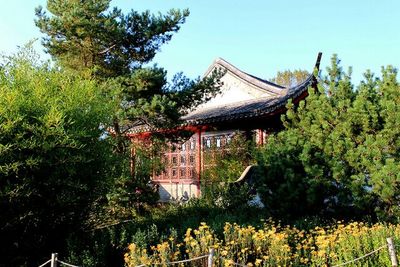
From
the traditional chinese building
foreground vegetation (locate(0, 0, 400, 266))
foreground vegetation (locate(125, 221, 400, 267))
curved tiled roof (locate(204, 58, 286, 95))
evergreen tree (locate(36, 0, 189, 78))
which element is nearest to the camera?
foreground vegetation (locate(125, 221, 400, 267))

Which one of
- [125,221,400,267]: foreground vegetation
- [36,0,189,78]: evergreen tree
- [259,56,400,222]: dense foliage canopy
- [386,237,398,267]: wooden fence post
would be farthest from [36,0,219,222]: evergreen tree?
[386,237,398,267]: wooden fence post

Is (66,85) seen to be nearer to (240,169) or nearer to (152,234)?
(152,234)

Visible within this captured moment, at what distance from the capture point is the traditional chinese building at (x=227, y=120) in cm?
1239

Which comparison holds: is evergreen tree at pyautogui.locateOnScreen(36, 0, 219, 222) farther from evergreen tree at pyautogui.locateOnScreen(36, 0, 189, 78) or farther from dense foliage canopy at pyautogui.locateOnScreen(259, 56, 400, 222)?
dense foliage canopy at pyautogui.locateOnScreen(259, 56, 400, 222)

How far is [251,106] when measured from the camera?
1330 cm

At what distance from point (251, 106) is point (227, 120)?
2.93 feet

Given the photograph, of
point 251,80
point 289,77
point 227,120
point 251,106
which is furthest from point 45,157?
point 289,77

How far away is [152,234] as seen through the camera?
634 cm

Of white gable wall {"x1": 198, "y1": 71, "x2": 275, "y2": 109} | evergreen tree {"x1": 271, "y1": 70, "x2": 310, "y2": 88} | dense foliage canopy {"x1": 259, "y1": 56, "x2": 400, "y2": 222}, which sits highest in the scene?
evergreen tree {"x1": 271, "y1": 70, "x2": 310, "y2": 88}

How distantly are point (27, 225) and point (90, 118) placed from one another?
6.01 feet

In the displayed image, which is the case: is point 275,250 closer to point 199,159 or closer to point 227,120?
point 227,120

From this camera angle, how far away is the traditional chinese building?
12391 millimetres

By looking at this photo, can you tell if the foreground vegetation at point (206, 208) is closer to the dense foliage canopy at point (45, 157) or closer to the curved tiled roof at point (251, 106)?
the dense foliage canopy at point (45, 157)

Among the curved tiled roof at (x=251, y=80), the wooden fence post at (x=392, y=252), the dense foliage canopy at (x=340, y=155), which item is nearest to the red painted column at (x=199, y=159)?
the curved tiled roof at (x=251, y=80)
